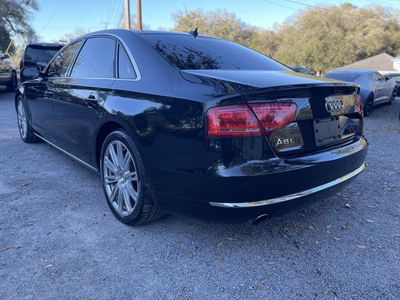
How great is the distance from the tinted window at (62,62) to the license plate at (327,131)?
2.84 meters

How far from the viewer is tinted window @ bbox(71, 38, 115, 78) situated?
3.11 meters

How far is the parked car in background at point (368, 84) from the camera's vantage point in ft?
32.4

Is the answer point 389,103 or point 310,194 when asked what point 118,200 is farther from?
point 389,103

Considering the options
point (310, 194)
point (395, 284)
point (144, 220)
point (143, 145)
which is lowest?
point (395, 284)

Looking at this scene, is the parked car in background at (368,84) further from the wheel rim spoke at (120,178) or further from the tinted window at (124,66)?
the wheel rim spoke at (120,178)

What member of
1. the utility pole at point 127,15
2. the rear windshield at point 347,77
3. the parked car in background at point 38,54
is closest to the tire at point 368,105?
the rear windshield at point 347,77

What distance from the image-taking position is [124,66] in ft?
9.44

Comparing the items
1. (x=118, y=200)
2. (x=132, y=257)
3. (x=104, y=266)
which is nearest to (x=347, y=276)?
(x=132, y=257)

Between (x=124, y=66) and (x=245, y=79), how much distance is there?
3.76ft

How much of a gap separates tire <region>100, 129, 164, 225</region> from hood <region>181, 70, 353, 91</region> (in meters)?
0.71

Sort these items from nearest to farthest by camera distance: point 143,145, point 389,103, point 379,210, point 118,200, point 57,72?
point 143,145 → point 118,200 → point 379,210 → point 57,72 → point 389,103

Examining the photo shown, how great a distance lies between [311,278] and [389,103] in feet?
39.9

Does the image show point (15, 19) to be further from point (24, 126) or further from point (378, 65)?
point (378, 65)

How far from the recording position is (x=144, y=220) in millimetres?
2670
